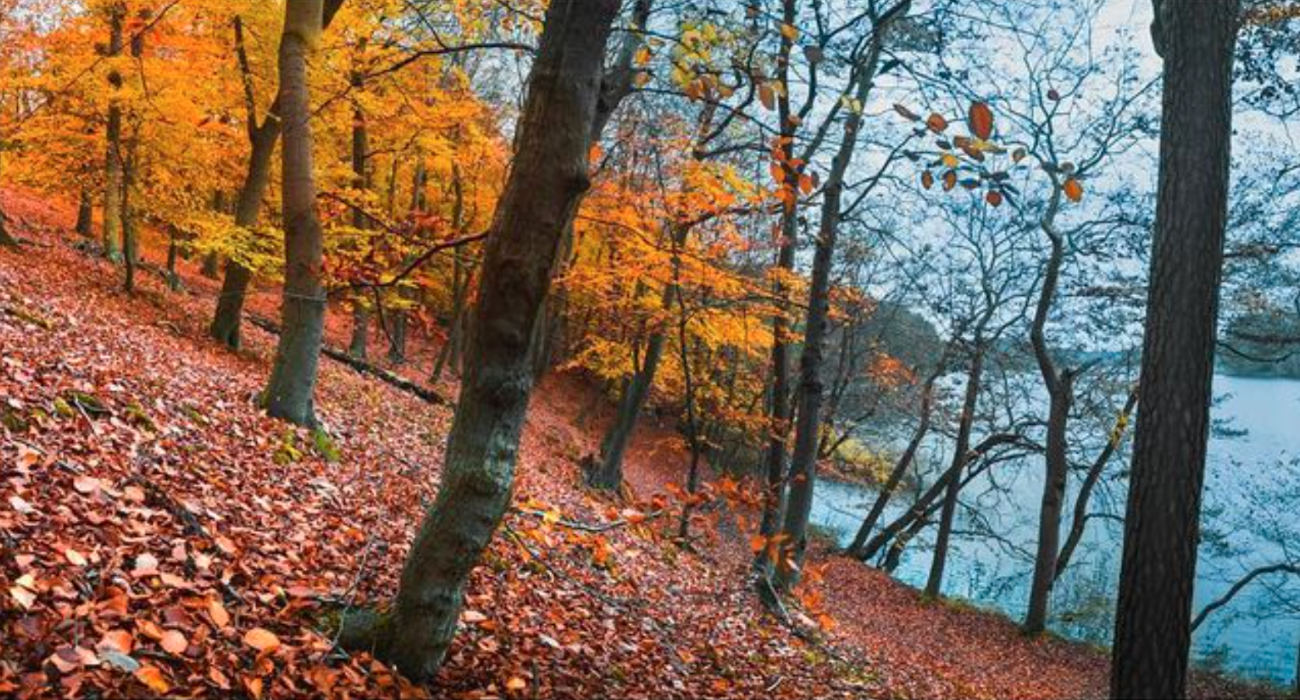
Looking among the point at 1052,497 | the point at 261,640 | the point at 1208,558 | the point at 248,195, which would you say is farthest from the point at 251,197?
the point at 1208,558

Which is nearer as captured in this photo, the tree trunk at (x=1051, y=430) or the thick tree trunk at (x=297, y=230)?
the thick tree trunk at (x=297, y=230)

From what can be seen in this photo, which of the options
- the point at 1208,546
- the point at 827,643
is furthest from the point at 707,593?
the point at 1208,546

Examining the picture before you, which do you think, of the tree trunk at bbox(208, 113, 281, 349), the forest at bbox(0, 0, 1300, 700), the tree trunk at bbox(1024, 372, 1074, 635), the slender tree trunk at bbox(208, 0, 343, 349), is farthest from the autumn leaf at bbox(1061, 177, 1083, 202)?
the tree trunk at bbox(1024, 372, 1074, 635)

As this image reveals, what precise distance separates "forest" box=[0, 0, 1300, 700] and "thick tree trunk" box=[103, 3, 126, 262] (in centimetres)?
7

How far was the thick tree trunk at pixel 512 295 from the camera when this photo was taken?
2627mm

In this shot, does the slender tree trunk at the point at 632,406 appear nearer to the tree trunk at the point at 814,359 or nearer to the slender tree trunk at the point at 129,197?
the tree trunk at the point at 814,359

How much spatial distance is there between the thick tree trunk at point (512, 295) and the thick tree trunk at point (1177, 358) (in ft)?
10.4

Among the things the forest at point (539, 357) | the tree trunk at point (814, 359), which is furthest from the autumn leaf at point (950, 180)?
the tree trunk at point (814, 359)

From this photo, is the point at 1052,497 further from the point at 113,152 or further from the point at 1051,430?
the point at 113,152

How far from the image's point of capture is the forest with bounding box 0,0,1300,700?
9.28 ft

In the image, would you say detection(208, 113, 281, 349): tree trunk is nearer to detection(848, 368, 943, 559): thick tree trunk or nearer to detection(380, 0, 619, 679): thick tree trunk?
detection(380, 0, 619, 679): thick tree trunk

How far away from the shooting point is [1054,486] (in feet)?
52.1

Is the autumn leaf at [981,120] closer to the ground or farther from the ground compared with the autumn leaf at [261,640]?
Result: farther from the ground

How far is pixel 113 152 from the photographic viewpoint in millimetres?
13141
